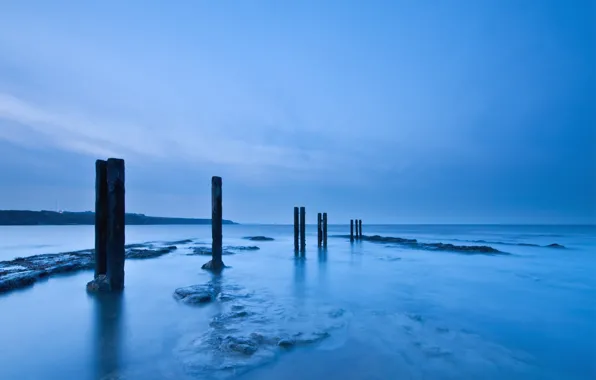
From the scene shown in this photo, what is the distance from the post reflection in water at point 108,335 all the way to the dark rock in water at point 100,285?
186mm

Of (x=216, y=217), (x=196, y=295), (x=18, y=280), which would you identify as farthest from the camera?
(x=216, y=217)

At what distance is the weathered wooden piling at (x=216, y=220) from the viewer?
37.2 feet

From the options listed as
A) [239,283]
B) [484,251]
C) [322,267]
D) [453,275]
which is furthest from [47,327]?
[484,251]

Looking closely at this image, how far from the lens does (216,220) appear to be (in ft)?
38.0

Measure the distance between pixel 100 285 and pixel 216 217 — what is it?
4316 mm

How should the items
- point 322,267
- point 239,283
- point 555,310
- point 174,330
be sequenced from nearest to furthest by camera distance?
point 174,330 → point 555,310 → point 239,283 → point 322,267

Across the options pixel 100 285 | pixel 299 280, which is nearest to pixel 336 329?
pixel 299 280

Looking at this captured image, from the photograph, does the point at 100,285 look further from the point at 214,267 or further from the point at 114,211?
the point at 214,267

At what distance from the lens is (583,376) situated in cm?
397

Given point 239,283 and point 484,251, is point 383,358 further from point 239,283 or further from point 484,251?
point 484,251

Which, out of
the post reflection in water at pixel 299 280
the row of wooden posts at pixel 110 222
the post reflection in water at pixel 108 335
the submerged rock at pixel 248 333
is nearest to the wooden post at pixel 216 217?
the post reflection in water at pixel 299 280

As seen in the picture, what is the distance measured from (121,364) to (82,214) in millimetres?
141911

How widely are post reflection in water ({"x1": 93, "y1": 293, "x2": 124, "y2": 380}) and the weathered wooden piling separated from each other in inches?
168

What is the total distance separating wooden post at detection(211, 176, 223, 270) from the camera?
11.3 m
